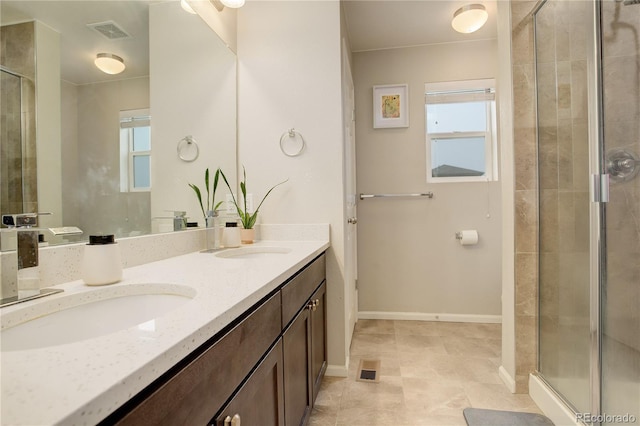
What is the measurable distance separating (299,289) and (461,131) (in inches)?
89.1

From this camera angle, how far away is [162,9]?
1.38 meters

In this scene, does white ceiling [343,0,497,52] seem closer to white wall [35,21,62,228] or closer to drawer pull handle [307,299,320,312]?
white wall [35,21,62,228]

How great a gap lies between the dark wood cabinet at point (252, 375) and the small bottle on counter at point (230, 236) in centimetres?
44

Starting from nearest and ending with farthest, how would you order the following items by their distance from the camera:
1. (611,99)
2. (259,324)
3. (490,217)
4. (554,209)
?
(259,324) → (611,99) → (554,209) → (490,217)

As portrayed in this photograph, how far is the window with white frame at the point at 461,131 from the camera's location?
9.00 feet

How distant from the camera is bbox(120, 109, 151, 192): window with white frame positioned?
3.71 feet

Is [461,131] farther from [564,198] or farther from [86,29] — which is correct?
[86,29]

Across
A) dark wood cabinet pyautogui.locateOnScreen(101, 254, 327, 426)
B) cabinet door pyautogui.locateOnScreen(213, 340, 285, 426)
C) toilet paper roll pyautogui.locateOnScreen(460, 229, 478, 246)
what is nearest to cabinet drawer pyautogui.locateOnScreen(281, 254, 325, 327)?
dark wood cabinet pyautogui.locateOnScreen(101, 254, 327, 426)

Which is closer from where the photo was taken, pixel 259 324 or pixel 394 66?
pixel 259 324

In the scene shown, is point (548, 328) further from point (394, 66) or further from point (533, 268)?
point (394, 66)

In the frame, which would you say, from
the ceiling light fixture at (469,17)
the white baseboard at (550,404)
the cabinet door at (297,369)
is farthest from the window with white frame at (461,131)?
the cabinet door at (297,369)

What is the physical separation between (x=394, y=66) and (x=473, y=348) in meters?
2.39

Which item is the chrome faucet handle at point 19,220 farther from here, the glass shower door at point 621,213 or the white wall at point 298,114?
the glass shower door at point 621,213

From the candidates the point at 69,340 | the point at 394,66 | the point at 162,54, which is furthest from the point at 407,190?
the point at 69,340
